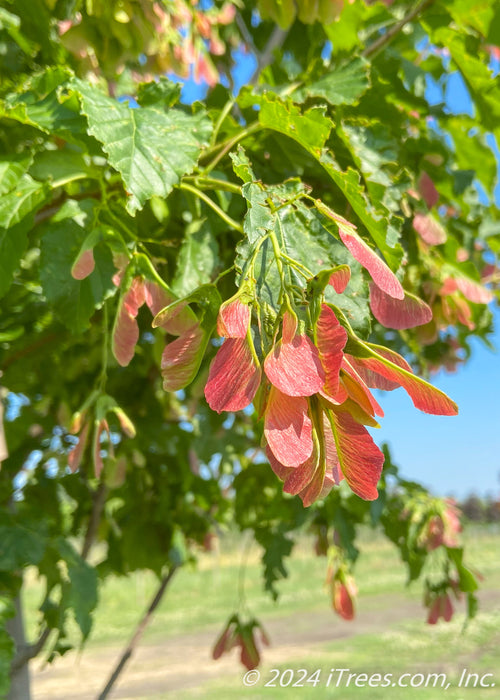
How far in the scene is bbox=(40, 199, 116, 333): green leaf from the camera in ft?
3.02

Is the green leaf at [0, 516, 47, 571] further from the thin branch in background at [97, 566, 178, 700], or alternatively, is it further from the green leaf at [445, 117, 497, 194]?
the green leaf at [445, 117, 497, 194]

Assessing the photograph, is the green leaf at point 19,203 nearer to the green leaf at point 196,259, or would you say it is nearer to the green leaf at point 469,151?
the green leaf at point 196,259

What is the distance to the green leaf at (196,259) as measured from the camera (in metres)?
0.91

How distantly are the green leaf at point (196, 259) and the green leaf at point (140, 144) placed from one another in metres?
0.13

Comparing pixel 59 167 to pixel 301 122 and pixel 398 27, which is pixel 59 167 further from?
pixel 398 27

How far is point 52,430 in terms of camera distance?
1938 millimetres

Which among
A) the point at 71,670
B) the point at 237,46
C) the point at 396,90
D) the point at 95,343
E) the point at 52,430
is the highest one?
the point at 237,46

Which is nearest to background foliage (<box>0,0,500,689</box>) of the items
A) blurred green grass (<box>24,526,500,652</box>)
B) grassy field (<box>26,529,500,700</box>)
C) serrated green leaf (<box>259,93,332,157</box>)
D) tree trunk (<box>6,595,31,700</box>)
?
serrated green leaf (<box>259,93,332,157</box>)

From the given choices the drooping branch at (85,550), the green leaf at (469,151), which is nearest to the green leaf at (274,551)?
the drooping branch at (85,550)

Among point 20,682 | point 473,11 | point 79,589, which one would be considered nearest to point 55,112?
point 473,11

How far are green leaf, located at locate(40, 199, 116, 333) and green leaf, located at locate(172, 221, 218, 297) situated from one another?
9 cm

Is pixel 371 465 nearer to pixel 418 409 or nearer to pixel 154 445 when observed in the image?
pixel 418 409

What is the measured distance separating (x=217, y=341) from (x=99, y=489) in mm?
723

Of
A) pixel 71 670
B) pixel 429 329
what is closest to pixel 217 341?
pixel 429 329
